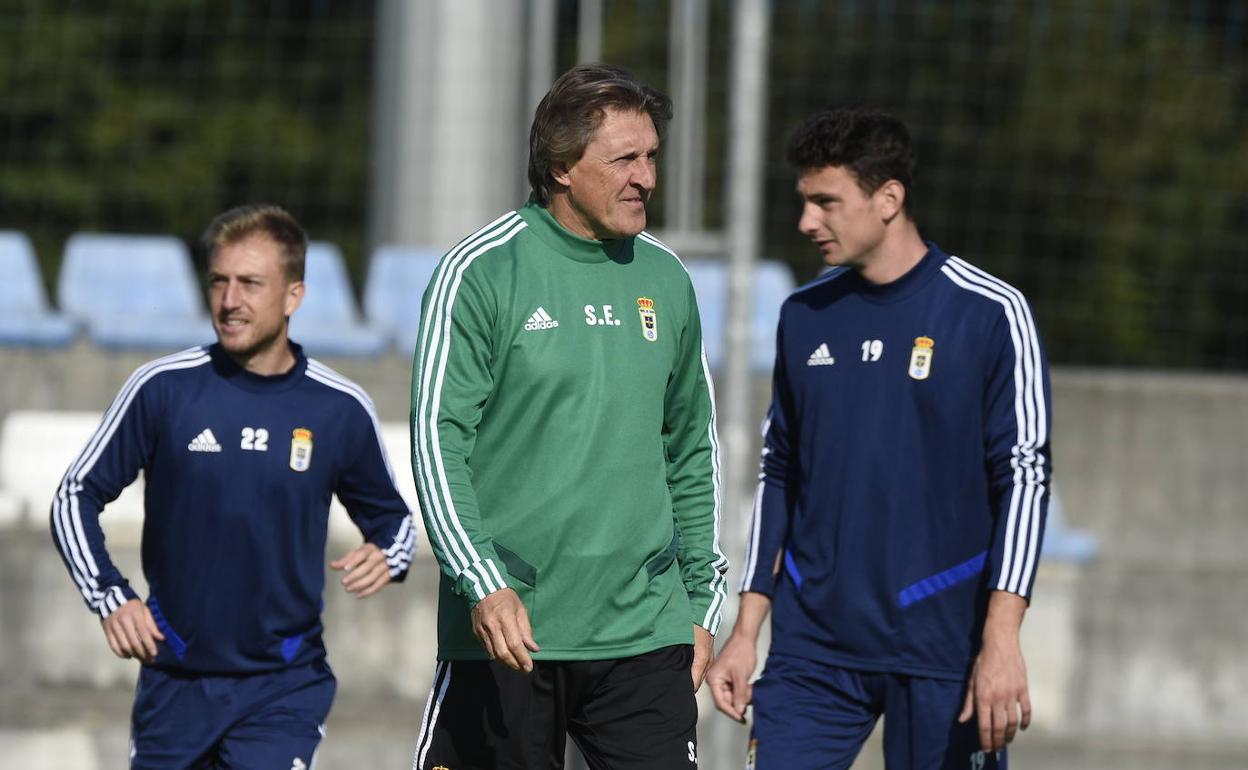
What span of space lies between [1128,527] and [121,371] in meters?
4.67

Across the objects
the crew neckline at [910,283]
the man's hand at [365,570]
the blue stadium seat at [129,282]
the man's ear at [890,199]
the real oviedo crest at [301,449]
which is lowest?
the man's hand at [365,570]

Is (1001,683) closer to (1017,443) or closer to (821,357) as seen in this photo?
(1017,443)

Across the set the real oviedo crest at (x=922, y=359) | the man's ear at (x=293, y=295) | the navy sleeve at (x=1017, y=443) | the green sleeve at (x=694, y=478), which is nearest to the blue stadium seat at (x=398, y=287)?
the man's ear at (x=293, y=295)

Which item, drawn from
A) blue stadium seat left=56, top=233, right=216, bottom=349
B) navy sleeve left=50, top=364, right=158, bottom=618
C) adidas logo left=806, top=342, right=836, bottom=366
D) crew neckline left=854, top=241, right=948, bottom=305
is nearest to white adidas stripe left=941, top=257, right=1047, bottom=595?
crew neckline left=854, top=241, right=948, bottom=305

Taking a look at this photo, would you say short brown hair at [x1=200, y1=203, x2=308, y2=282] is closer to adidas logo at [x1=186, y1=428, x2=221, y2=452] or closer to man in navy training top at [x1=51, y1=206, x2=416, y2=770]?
man in navy training top at [x1=51, y1=206, x2=416, y2=770]

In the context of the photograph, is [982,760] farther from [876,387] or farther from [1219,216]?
[1219,216]

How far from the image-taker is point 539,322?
375 cm

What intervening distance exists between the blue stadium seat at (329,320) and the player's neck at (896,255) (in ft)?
14.4

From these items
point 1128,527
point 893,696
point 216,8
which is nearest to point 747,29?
point 893,696

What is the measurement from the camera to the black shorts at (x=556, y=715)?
3.78m

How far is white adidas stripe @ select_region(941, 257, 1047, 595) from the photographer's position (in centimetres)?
423

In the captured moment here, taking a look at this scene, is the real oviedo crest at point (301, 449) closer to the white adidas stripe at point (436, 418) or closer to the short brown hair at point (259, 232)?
the short brown hair at point (259, 232)

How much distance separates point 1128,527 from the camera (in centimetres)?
889

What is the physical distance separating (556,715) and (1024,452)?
1245 millimetres
